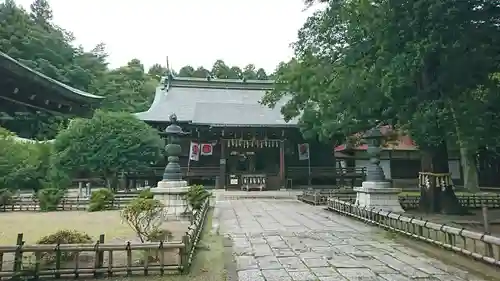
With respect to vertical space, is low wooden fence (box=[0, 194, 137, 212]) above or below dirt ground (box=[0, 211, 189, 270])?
above

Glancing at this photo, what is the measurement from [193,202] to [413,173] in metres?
22.6

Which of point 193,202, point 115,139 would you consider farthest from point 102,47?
point 193,202

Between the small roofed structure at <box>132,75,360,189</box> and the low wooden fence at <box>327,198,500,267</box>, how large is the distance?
15.7 metres

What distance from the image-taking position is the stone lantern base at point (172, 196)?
11.5 m

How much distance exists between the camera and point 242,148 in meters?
26.8

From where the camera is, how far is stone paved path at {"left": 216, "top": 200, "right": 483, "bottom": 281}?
5.11 m

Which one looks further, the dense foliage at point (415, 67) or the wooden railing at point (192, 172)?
the wooden railing at point (192, 172)

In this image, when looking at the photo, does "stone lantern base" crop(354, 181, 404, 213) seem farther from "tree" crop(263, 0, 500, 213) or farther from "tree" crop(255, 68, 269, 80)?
"tree" crop(255, 68, 269, 80)

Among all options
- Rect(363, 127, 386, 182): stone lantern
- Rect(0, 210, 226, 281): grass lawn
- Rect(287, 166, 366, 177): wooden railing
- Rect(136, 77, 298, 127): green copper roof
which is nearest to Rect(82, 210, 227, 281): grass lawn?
Rect(0, 210, 226, 281): grass lawn

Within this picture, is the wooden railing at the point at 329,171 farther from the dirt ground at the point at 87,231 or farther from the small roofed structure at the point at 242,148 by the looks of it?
the dirt ground at the point at 87,231

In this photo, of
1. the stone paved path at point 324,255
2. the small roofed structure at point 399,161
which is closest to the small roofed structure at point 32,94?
the stone paved path at point 324,255

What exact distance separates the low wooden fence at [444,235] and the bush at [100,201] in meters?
10.1

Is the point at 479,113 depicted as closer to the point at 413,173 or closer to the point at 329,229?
the point at 329,229

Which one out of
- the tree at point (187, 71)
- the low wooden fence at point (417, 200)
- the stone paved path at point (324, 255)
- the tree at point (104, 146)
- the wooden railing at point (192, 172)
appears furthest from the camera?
the tree at point (187, 71)
